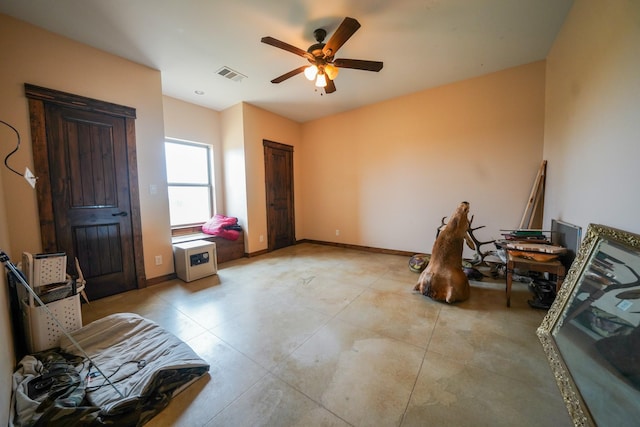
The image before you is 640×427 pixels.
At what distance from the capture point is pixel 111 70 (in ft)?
8.41

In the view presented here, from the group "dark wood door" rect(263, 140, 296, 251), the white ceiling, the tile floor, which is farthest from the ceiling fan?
the tile floor

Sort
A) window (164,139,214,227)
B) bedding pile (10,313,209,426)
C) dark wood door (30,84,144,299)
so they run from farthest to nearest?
window (164,139,214,227) < dark wood door (30,84,144,299) < bedding pile (10,313,209,426)

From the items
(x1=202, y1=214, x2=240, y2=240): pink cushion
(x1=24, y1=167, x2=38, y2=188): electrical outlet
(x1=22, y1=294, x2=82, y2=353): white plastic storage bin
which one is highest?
(x1=24, y1=167, x2=38, y2=188): electrical outlet

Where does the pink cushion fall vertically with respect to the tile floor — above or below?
above

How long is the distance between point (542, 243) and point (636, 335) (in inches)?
69.4

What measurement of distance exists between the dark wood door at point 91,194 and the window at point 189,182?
39.5 inches

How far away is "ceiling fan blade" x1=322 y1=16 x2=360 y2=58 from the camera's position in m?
1.75

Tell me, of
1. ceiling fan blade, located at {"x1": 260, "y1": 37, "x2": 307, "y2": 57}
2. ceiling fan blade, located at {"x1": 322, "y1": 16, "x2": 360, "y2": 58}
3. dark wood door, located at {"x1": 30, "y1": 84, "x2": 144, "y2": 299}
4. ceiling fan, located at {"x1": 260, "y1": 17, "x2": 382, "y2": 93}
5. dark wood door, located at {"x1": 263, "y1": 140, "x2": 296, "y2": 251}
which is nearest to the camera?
ceiling fan blade, located at {"x1": 322, "y1": 16, "x2": 360, "y2": 58}

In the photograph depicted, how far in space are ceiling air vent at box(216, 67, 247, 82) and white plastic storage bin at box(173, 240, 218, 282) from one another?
2.41m

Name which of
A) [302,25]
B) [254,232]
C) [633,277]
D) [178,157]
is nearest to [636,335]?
[633,277]

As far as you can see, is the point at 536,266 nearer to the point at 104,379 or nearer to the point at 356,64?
the point at 356,64

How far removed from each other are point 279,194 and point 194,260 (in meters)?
2.25

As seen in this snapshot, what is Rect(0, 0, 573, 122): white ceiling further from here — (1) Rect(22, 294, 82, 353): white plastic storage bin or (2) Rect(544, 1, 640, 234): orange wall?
(1) Rect(22, 294, 82, 353): white plastic storage bin

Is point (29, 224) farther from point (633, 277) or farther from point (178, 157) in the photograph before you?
point (633, 277)
